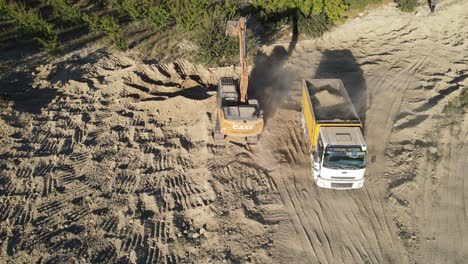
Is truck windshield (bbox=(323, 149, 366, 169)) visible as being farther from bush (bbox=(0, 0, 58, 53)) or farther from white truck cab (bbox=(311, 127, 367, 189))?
bush (bbox=(0, 0, 58, 53))

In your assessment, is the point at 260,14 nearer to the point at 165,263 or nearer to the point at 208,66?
the point at 208,66

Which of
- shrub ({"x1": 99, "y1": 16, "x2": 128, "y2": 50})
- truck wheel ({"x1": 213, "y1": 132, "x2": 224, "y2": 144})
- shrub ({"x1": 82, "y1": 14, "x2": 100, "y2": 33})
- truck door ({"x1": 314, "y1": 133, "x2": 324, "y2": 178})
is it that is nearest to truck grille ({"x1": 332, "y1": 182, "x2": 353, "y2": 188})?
truck door ({"x1": 314, "y1": 133, "x2": 324, "y2": 178})

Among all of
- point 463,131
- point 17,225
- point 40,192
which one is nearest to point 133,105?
point 40,192

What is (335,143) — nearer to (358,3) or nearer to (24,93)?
(24,93)

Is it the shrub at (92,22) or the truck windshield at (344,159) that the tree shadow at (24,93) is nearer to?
the shrub at (92,22)

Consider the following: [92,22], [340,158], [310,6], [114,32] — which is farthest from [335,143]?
[92,22]

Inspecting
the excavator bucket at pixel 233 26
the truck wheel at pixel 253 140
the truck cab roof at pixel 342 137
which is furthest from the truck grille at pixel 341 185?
the excavator bucket at pixel 233 26

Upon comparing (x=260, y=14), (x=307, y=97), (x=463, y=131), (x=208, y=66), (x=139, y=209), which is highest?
(x=260, y=14)
